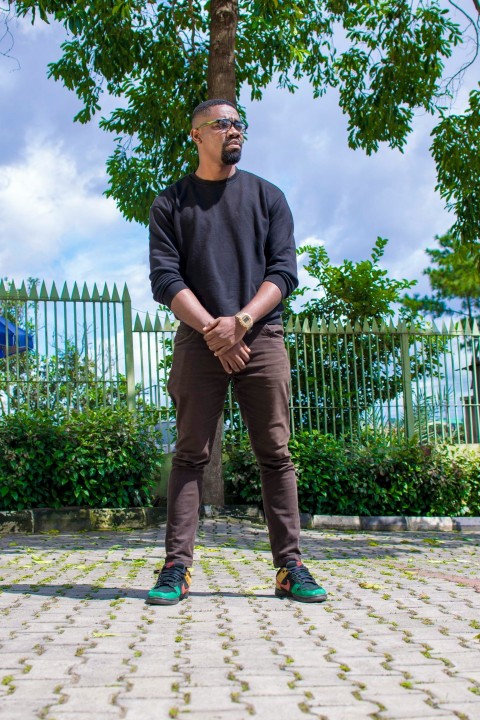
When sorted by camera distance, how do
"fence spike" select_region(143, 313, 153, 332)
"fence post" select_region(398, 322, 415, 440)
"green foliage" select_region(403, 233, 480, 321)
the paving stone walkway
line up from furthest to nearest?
"green foliage" select_region(403, 233, 480, 321), "fence post" select_region(398, 322, 415, 440), "fence spike" select_region(143, 313, 153, 332), the paving stone walkway

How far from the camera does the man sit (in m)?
3.88

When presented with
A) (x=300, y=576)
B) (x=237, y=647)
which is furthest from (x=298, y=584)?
(x=237, y=647)

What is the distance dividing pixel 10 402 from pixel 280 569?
6548 millimetres

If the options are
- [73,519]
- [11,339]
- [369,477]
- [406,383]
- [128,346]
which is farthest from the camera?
[406,383]

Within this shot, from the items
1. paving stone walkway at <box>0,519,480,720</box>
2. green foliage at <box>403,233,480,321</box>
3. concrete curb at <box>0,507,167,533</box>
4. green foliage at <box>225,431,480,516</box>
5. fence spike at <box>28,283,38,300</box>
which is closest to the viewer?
paving stone walkway at <box>0,519,480,720</box>

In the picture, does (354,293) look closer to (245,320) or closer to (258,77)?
(258,77)

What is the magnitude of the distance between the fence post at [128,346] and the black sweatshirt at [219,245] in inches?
245

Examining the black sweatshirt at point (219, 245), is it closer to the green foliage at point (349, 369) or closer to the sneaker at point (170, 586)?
the sneaker at point (170, 586)

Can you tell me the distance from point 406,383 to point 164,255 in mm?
8422

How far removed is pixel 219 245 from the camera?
13.1 feet

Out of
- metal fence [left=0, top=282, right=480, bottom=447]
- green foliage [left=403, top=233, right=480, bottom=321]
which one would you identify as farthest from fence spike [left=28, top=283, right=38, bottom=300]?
green foliage [left=403, top=233, right=480, bottom=321]

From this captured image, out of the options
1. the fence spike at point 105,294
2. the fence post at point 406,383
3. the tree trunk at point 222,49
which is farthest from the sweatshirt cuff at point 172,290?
the fence post at point 406,383

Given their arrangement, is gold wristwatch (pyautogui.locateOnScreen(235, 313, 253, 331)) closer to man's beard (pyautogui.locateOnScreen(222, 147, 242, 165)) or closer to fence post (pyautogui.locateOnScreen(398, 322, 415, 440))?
man's beard (pyautogui.locateOnScreen(222, 147, 242, 165))

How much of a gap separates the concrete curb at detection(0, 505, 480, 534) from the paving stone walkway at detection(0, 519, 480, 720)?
3445 mm
